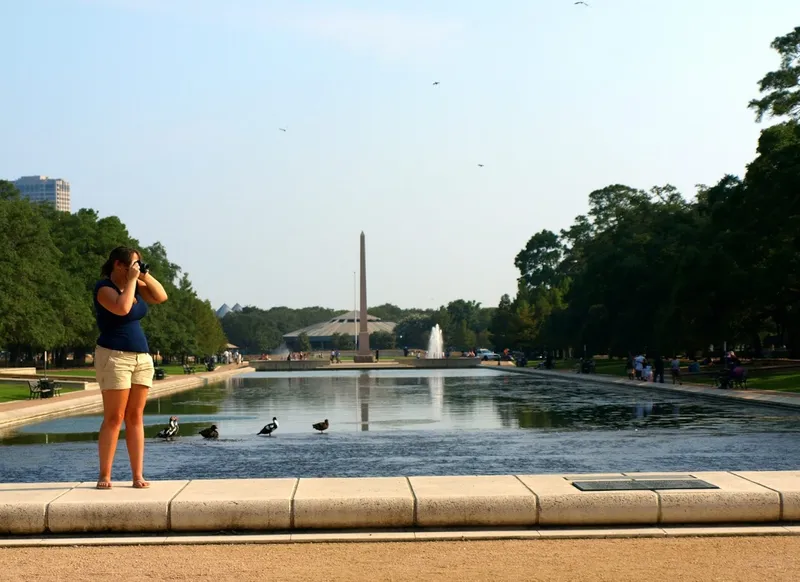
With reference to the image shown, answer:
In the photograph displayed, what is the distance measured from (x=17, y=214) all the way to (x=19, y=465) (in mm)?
47850

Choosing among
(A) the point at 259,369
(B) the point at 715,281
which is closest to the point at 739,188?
(B) the point at 715,281

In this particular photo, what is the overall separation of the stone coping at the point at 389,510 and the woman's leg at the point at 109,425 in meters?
0.65

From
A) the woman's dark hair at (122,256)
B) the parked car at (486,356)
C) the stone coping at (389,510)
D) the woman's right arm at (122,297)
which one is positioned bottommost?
the stone coping at (389,510)

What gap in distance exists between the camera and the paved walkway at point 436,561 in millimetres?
7785

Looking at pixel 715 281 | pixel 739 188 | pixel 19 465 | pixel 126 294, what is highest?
pixel 739 188

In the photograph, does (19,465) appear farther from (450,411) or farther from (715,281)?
(715,281)

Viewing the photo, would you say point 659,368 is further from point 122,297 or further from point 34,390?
point 122,297

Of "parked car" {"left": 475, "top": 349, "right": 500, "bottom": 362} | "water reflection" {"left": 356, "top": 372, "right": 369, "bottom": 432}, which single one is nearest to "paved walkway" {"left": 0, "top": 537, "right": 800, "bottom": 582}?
"water reflection" {"left": 356, "top": 372, "right": 369, "bottom": 432}

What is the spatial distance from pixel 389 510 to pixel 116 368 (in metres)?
3.00

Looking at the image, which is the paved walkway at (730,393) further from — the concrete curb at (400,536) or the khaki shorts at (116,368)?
the khaki shorts at (116,368)

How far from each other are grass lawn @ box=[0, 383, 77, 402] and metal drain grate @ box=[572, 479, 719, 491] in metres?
32.7

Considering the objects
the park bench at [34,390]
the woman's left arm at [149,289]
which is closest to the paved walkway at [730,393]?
the woman's left arm at [149,289]

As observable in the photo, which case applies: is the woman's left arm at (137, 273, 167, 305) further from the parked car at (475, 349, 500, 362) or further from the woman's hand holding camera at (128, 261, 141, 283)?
the parked car at (475, 349, 500, 362)

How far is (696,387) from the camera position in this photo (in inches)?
1713
